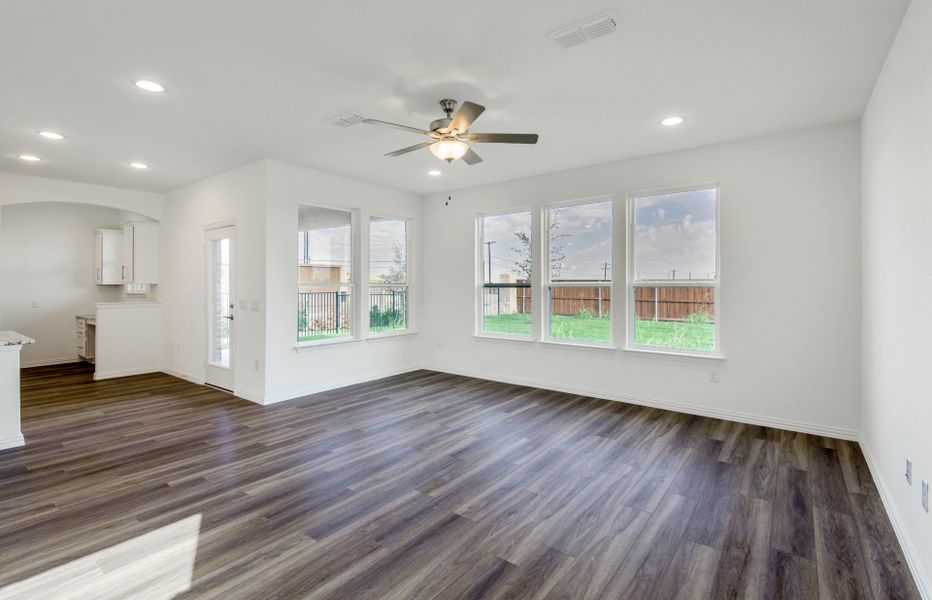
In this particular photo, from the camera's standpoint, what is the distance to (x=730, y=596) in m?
1.98

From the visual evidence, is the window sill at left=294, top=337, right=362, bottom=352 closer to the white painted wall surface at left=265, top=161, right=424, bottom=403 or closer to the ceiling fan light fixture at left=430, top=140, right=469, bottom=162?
the white painted wall surface at left=265, top=161, right=424, bottom=403

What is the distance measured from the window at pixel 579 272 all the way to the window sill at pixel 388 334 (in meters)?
2.24

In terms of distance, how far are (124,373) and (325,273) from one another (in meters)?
3.75

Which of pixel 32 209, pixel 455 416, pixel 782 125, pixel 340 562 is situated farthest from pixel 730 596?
pixel 32 209

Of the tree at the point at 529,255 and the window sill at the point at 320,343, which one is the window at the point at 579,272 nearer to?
the tree at the point at 529,255

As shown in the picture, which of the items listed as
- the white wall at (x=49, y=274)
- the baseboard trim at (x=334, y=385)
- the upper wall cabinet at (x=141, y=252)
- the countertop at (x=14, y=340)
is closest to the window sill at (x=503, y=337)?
the baseboard trim at (x=334, y=385)

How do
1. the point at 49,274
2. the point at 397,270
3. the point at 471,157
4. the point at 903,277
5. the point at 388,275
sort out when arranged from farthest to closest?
1. the point at 49,274
2. the point at 397,270
3. the point at 388,275
4. the point at 471,157
5. the point at 903,277

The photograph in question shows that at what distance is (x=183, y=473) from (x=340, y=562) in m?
1.79

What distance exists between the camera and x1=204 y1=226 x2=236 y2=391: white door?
19.0 ft

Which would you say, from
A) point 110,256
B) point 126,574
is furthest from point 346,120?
point 110,256

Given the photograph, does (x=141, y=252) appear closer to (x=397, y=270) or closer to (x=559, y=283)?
(x=397, y=270)

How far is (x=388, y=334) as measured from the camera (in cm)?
662

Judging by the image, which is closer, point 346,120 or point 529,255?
point 346,120

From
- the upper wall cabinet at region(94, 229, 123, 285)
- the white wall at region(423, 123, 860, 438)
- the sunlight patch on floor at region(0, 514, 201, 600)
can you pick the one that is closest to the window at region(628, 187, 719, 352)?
the white wall at region(423, 123, 860, 438)
